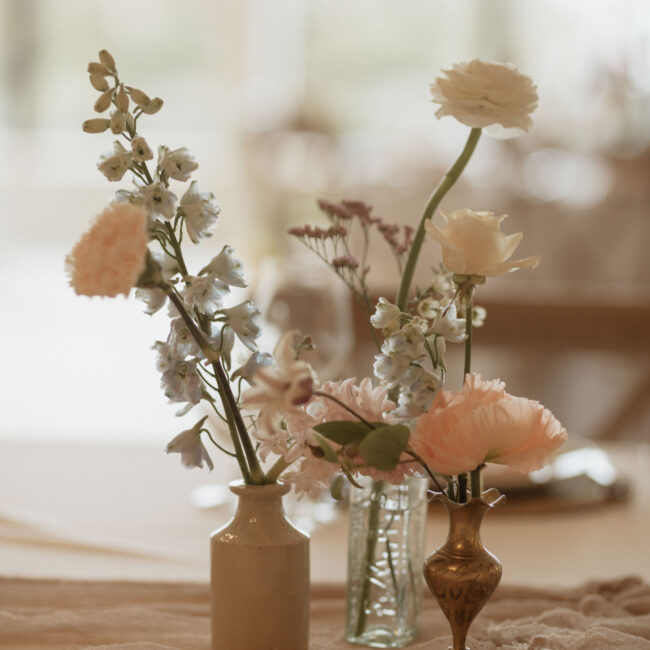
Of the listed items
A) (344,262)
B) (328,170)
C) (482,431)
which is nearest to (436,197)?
(344,262)

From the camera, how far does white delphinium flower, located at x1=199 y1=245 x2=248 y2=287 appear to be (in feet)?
1.84

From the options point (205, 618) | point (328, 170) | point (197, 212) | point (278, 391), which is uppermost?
point (328, 170)

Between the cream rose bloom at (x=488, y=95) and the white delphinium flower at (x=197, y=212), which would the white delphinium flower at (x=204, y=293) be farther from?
the cream rose bloom at (x=488, y=95)

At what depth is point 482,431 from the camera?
1.72ft

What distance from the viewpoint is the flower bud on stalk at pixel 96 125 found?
56 centimetres

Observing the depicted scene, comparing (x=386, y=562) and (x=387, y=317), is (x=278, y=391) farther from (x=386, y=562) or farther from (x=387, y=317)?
(x=386, y=562)

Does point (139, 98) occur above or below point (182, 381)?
above

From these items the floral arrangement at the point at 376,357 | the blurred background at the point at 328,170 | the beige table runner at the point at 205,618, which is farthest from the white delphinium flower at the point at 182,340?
the blurred background at the point at 328,170

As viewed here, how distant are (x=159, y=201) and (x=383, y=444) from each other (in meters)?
0.16

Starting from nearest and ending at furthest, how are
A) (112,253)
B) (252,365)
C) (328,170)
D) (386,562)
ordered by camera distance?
(112,253) < (252,365) < (386,562) < (328,170)

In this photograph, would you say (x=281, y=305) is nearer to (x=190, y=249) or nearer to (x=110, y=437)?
(x=110, y=437)

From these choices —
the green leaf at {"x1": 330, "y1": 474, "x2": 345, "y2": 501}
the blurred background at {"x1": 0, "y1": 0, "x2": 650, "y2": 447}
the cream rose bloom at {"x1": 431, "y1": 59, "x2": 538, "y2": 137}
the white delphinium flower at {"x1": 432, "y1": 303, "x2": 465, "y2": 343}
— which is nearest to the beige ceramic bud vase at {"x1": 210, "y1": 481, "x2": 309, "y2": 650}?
the green leaf at {"x1": 330, "y1": 474, "x2": 345, "y2": 501}

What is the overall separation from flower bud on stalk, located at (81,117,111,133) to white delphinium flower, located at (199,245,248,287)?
9 cm

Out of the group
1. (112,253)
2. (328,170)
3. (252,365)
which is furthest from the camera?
(328,170)
